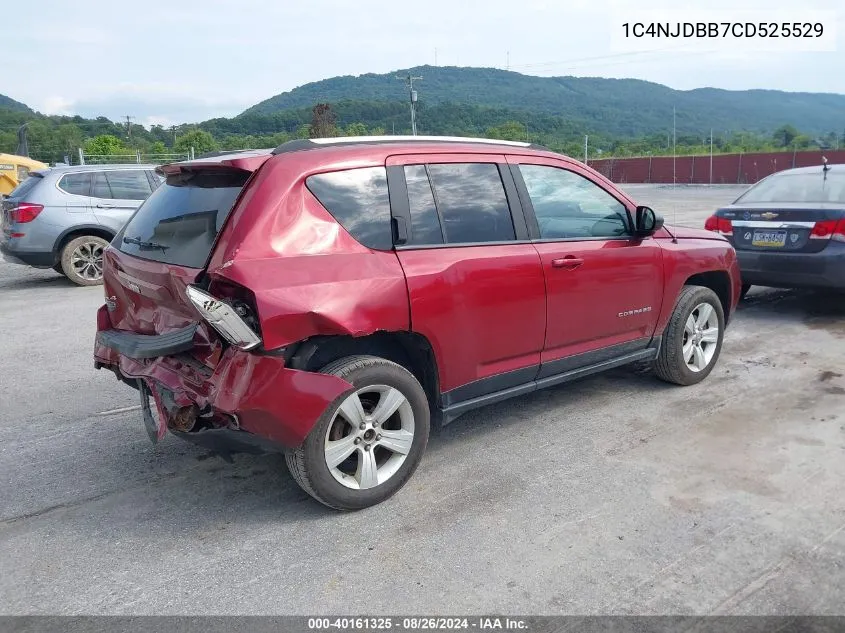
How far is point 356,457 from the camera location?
334cm

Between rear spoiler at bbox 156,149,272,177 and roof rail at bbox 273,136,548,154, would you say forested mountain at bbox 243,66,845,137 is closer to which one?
roof rail at bbox 273,136,548,154

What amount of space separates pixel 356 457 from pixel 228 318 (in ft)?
3.21

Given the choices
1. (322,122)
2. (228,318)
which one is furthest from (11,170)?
(322,122)

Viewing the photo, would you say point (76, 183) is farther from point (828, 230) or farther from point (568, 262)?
point (828, 230)

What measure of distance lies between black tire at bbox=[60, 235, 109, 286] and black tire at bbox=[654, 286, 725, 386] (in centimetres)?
792

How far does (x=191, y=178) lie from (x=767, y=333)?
5.55 metres

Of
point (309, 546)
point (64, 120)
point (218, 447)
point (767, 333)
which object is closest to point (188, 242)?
point (218, 447)

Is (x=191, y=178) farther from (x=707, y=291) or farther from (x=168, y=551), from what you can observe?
(x=707, y=291)

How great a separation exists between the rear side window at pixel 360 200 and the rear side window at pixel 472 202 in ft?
1.16

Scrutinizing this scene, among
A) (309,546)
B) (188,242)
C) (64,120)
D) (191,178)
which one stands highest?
(64,120)

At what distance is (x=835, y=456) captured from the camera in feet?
12.5

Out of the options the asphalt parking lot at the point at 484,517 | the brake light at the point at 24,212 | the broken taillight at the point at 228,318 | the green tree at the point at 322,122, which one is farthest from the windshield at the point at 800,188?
the green tree at the point at 322,122

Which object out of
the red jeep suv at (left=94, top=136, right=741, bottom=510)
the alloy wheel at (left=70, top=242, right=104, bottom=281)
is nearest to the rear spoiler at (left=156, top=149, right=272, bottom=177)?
the red jeep suv at (left=94, top=136, right=741, bottom=510)

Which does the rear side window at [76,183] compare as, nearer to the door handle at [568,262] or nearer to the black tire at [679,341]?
the door handle at [568,262]
